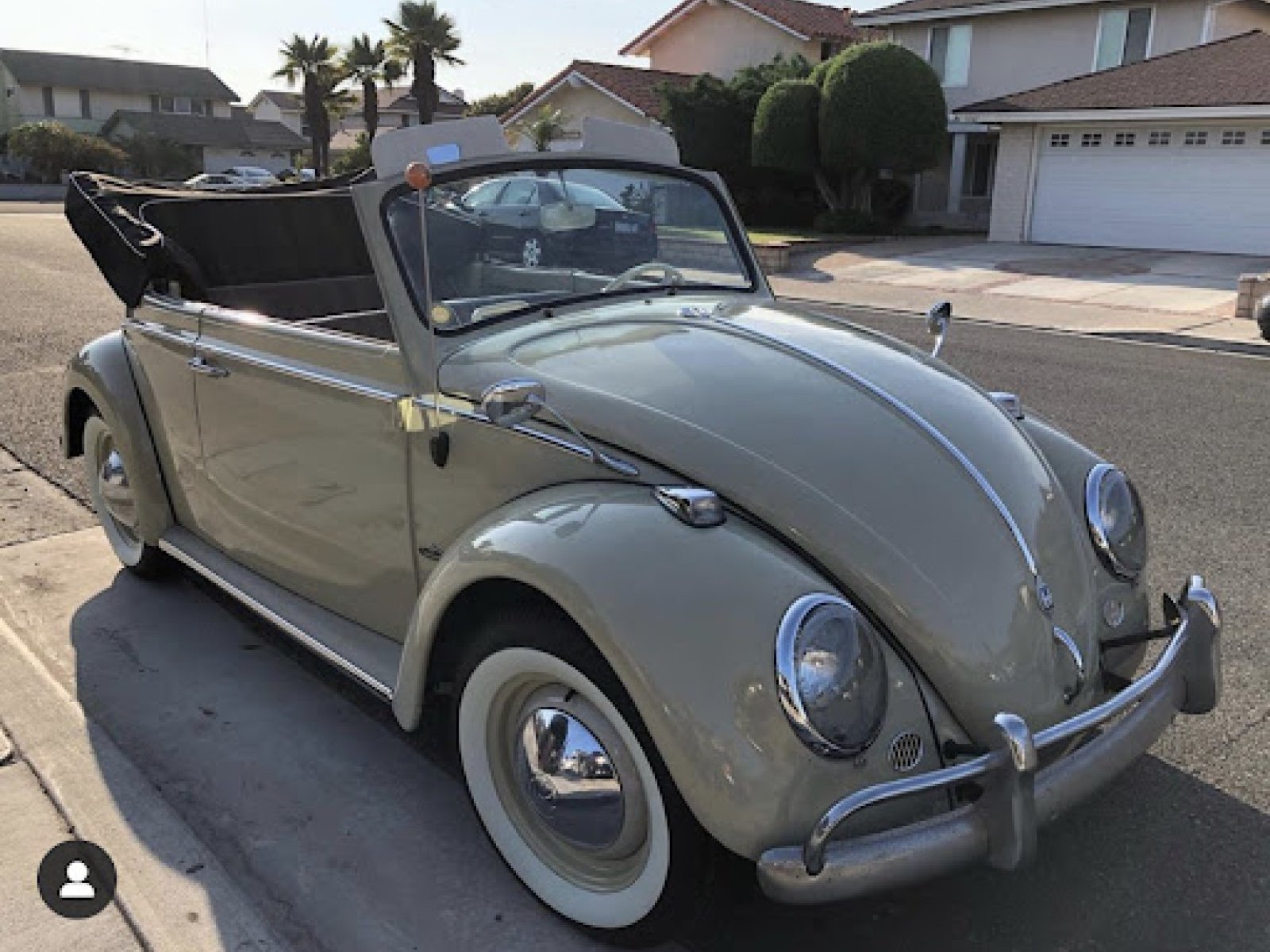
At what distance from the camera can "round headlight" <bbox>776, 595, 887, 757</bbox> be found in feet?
6.50

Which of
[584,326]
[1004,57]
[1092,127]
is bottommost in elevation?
[584,326]

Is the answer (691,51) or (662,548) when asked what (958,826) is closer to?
(662,548)

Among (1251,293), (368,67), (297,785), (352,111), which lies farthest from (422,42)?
(297,785)

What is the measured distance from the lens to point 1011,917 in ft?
8.04

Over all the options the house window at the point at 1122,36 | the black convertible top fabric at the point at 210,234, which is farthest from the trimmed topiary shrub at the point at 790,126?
the black convertible top fabric at the point at 210,234

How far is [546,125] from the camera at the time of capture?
28.0 metres

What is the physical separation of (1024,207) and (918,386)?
2097 cm

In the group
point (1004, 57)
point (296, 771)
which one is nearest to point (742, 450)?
point (296, 771)

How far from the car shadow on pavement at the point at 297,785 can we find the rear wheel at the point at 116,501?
0.22 meters

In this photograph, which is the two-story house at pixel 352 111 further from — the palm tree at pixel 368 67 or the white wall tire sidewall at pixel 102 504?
the white wall tire sidewall at pixel 102 504

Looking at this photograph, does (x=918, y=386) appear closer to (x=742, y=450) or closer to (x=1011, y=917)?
(x=742, y=450)

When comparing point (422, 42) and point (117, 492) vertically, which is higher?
point (422, 42)

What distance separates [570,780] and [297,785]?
41.5 inches

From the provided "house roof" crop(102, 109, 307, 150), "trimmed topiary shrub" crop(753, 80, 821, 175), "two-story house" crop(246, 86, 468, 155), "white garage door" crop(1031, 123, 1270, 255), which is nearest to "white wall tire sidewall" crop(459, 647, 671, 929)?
"white garage door" crop(1031, 123, 1270, 255)
